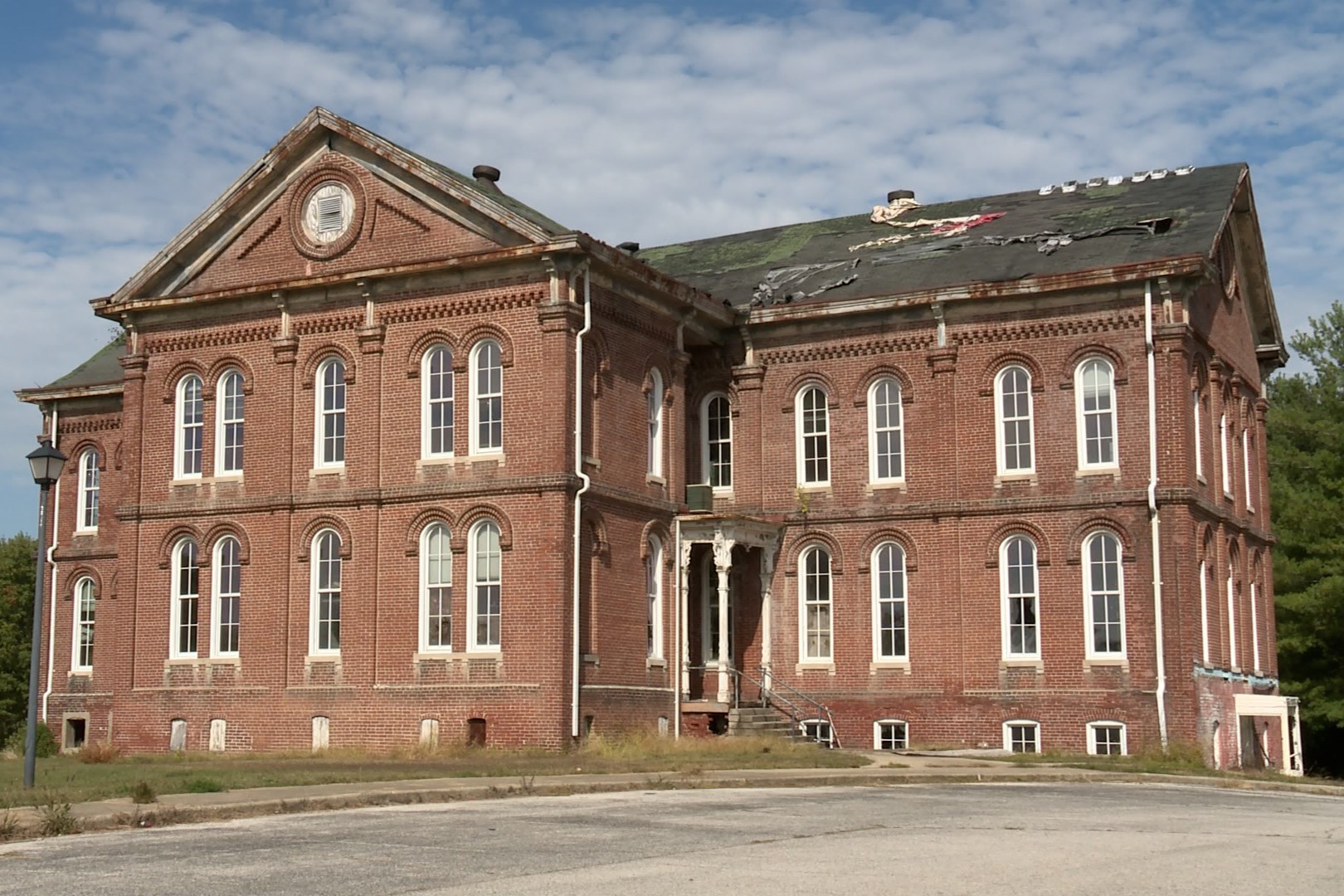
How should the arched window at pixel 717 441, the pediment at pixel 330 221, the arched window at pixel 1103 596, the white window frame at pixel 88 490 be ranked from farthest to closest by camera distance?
the white window frame at pixel 88 490 → the arched window at pixel 717 441 → the arched window at pixel 1103 596 → the pediment at pixel 330 221

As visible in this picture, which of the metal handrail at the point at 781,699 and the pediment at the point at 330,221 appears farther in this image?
the metal handrail at the point at 781,699

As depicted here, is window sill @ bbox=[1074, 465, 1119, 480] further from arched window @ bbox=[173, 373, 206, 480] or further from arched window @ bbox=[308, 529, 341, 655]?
arched window @ bbox=[173, 373, 206, 480]

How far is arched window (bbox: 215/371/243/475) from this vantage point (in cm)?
3272

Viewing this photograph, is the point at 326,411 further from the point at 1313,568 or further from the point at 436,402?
the point at 1313,568

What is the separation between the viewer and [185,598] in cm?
3278

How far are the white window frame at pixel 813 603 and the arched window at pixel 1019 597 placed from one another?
11.4ft

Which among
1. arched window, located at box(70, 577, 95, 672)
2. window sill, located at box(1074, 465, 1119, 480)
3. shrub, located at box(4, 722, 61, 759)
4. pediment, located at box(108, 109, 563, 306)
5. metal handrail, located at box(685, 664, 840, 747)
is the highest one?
pediment, located at box(108, 109, 563, 306)

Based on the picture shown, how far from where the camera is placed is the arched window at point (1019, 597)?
3130 cm

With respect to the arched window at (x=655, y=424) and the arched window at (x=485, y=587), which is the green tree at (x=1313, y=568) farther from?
the arched window at (x=485, y=587)

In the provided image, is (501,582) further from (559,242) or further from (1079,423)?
(1079,423)

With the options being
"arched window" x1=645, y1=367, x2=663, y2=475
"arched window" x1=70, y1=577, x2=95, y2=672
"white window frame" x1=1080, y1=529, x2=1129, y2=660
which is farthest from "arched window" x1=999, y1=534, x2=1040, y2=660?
"arched window" x1=70, y1=577, x2=95, y2=672

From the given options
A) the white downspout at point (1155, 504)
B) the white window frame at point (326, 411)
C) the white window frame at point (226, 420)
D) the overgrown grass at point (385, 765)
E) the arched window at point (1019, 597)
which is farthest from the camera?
the white window frame at point (226, 420)

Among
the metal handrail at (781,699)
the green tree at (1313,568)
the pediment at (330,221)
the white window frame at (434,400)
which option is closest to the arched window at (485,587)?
the white window frame at (434,400)

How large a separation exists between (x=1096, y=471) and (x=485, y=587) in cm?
1144
